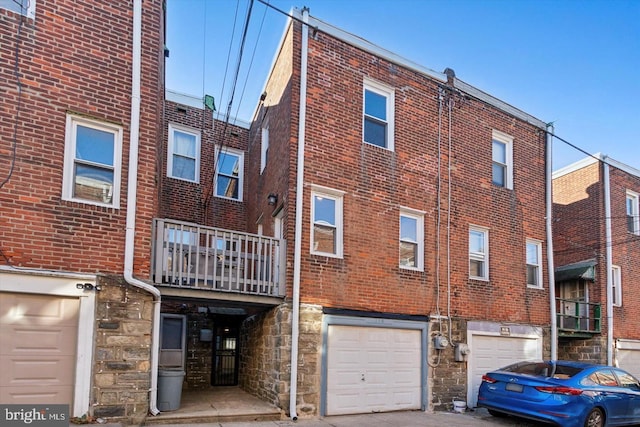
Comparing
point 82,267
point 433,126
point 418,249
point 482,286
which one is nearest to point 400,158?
point 433,126

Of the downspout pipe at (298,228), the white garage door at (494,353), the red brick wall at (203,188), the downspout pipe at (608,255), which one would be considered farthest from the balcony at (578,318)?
the red brick wall at (203,188)

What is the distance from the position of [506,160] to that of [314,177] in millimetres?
6427

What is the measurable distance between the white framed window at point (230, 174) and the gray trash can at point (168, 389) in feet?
21.1

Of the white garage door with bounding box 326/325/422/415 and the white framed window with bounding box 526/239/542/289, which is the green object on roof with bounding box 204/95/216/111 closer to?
the white garage door with bounding box 326/325/422/415

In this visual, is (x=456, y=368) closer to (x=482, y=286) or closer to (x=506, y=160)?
(x=482, y=286)

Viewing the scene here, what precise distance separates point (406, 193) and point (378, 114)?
1936mm

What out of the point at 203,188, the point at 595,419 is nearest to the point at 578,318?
the point at 595,419

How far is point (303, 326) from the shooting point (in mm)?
8828

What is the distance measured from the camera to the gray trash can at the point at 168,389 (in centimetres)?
795

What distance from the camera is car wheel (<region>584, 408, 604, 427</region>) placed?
843 centimetres

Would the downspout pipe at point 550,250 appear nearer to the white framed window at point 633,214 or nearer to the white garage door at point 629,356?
the white garage door at point 629,356

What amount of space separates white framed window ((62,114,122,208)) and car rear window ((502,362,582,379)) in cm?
817

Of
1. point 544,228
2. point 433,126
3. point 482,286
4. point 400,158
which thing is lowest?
point 482,286

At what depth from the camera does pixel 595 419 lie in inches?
337
